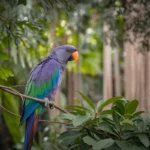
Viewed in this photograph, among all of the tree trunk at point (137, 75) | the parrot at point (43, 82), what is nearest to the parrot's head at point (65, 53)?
the parrot at point (43, 82)

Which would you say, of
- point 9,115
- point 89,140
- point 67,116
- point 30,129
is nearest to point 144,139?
point 89,140

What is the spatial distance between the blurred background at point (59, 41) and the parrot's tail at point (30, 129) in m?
0.23

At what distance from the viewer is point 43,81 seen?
2.44 m

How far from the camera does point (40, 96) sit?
2.41 metres

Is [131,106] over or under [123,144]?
over

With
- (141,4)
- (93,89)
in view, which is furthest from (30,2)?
(93,89)

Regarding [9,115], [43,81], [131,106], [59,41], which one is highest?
[59,41]

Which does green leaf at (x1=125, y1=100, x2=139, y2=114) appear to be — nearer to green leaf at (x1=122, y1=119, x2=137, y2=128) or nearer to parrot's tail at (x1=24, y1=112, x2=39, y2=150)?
green leaf at (x1=122, y1=119, x2=137, y2=128)

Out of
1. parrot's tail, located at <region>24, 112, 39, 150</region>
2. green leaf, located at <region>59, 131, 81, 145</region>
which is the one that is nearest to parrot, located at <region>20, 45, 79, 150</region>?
parrot's tail, located at <region>24, 112, 39, 150</region>

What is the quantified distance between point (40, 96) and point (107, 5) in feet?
4.85

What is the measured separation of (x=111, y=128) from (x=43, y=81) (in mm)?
779

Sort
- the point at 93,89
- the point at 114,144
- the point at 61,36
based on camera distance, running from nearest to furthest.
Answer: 1. the point at 114,144
2. the point at 61,36
3. the point at 93,89

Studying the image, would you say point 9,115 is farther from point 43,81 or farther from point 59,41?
point 59,41

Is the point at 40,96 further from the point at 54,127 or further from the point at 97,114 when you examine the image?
the point at 54,127
